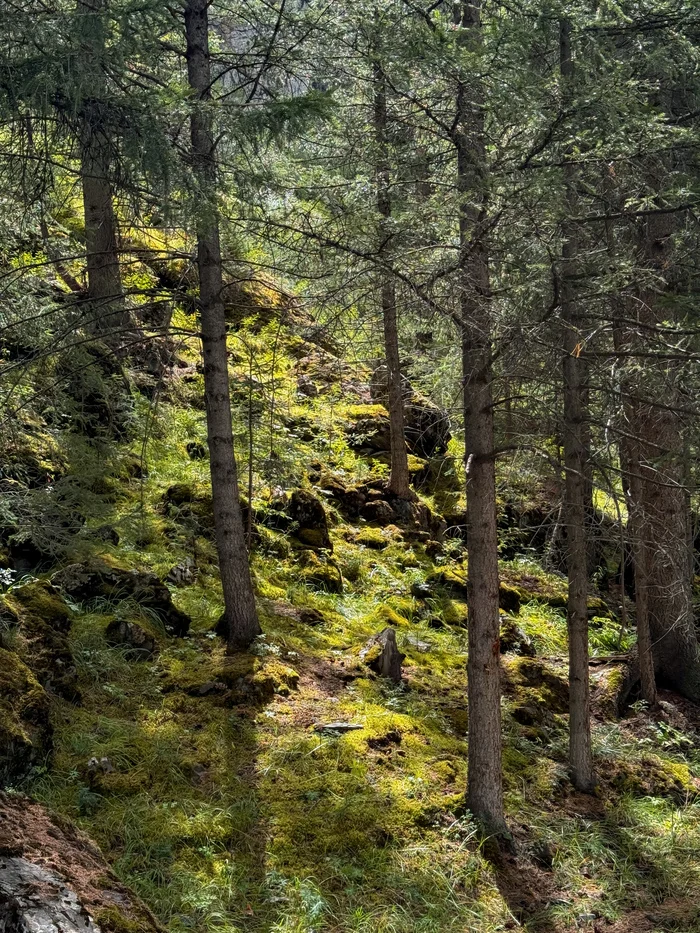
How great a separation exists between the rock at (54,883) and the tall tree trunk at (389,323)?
14.0 feet

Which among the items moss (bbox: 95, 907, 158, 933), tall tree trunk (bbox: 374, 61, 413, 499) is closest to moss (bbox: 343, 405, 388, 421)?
tall tree trunk (bbox: 374, 61, 413, 499)

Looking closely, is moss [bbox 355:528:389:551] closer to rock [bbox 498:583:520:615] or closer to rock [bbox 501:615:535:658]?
rock [bbox 498:583:520:615]

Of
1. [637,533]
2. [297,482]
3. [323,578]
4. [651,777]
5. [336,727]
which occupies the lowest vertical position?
[651,777]

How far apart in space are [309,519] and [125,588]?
3474 millimetres

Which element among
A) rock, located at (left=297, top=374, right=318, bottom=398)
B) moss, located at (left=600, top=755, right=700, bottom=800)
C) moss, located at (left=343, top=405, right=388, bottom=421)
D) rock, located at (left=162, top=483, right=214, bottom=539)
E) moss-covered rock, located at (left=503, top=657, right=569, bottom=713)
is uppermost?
rock, located at (left=297, top=374, right=318, bottom=398)

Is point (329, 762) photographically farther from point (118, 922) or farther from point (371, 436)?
point (371, 436)

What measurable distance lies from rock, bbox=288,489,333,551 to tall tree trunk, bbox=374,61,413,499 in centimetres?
197

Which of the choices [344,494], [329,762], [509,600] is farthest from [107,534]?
[509,600]

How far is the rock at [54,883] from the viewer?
282 centimetres

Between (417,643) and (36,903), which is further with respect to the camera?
(417,643)

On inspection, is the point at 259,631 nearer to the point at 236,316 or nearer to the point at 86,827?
the point at 86,827

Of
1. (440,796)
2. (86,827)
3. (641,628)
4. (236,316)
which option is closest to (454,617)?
(641,628)

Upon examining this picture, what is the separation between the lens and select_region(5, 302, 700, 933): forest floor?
557cm

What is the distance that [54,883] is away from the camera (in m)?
3.05
